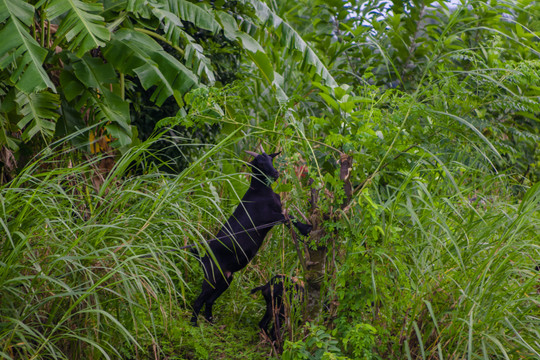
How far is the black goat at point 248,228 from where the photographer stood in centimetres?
315

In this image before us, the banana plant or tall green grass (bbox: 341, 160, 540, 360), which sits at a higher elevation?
the banana plant

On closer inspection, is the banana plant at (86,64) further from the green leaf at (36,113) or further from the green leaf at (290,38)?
the green leaf at (290,38)

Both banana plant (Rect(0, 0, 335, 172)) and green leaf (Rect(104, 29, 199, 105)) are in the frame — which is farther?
green leaf (Rect(104, 29, 199, 105))

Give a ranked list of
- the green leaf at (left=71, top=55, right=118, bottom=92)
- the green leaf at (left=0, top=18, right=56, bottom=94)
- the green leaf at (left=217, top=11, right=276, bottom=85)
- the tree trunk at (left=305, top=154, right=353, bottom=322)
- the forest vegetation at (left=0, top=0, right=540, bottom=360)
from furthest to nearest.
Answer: the green leaf at (left=217, top=11, right=276, bottom=85) < the green leaf at (left=71, top=55, right=118, bottom=92) < the green leaf at (left=0, top=18, right=56, bottom=94) < the tree trunk at (left=305, top=154, right=353, bottom=322) < the forest vegetation at (left=0, top=0, right=540, bottom=360)

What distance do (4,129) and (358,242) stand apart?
2.99 m

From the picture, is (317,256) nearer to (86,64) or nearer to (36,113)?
(36,113)

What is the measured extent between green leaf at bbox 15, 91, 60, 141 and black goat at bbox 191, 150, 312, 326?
1.84m

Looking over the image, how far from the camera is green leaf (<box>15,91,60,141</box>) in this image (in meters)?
4.26

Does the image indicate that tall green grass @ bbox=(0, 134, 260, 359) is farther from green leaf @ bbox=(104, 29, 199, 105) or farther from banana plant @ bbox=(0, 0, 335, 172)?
green leaf @ bbox=(104, 29, 199, 105)

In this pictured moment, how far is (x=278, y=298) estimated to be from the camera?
3365mm

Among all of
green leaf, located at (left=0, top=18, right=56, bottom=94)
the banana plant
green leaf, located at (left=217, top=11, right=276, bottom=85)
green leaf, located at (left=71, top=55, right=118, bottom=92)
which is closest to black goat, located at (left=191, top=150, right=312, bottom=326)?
the banana plant

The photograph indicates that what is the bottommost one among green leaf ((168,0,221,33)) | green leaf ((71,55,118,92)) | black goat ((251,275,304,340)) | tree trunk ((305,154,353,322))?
black goat ((251,275,304,340))

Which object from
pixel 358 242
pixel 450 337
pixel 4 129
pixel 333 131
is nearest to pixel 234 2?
pixel 4 129

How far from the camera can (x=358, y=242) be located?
2.96 m
